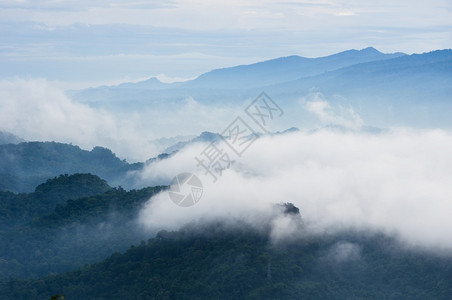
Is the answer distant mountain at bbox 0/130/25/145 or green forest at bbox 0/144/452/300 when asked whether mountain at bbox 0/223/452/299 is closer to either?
green forest at bbox 0/144/452/300

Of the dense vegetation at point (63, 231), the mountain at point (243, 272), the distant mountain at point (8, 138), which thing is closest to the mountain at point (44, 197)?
the dense vegetation at point (63, 231)

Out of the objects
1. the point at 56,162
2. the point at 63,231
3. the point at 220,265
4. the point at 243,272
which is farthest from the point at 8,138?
the point at 243,272

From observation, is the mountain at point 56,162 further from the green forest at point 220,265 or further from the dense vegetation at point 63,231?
the green forest at point 220,265

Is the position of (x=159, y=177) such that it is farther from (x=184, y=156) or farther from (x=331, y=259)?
(x=331, y=259)

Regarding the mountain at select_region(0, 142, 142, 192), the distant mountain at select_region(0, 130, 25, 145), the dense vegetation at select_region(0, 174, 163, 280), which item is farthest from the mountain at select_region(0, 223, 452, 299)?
the distant mountain at select_region(0, 130, 25, 145)

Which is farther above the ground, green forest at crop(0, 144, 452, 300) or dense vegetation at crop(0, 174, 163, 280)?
dense vegetation at crop(0, 174, 163, 280)

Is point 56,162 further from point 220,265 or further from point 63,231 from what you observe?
point 220,265

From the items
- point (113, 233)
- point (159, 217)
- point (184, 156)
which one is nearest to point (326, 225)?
point (159, 217)
